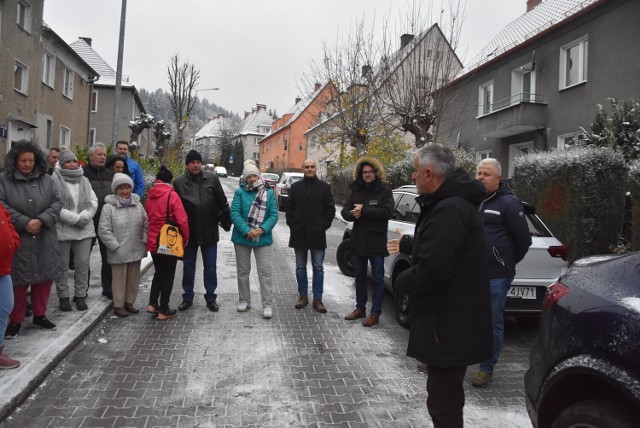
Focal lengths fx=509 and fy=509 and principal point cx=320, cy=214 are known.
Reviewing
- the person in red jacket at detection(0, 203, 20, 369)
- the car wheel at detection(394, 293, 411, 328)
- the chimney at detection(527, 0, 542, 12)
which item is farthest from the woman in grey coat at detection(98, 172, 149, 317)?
the chimney at detection(527, 0, 542, 12)

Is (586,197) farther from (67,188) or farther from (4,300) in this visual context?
(4,300)

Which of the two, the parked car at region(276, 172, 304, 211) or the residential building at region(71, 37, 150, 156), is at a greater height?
the residential building at region(71, 37, 150, 156)

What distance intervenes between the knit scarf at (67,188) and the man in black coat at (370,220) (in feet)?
10.1

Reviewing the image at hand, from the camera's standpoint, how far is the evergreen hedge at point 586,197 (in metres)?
8.05

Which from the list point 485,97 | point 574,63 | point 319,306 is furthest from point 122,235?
point 485,97

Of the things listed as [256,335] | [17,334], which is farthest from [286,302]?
[17,334]

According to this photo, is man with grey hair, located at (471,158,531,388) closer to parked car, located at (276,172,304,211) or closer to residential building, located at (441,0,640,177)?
residential building, located at (441,0,640,177)

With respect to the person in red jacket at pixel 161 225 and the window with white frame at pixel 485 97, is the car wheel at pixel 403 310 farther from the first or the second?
the window with white frame at pixel 485 97

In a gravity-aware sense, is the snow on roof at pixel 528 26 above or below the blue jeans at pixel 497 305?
above

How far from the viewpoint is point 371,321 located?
6.03 meters

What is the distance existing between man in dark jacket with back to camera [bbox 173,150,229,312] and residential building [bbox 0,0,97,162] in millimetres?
14497

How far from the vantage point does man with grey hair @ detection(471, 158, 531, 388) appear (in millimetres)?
4297

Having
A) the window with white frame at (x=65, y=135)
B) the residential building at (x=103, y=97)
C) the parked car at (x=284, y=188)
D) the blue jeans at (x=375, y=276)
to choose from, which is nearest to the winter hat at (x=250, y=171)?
the blue jeans at (x=375, y=276)

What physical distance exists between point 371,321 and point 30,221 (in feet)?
12.3
